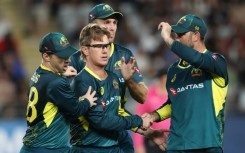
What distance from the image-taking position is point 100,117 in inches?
291

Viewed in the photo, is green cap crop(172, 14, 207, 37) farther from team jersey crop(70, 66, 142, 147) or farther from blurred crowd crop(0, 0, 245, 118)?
blurred crowd crop(0, 0, 245, 118)

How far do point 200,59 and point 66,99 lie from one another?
1436mm

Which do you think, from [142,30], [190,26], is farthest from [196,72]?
[142,30]

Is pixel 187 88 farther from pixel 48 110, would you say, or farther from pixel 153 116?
pixel 48 110

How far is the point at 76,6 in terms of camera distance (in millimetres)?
16938

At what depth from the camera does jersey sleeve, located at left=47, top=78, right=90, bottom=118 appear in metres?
7.36

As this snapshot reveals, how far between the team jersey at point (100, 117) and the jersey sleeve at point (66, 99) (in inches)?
4.4

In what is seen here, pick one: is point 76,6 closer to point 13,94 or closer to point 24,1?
point 24,1

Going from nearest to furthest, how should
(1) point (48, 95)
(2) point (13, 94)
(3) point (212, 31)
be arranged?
(1) point (48, 95) < (2) point (13, 94) < (3) point (212, 31)

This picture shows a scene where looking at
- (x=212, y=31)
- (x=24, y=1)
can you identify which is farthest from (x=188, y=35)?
(x=24, y=1)

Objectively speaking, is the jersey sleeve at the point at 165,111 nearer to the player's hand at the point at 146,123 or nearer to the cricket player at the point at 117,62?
the player's hand at the point at 146,123

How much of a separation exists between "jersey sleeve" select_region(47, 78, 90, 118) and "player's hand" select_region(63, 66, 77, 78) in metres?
0.26

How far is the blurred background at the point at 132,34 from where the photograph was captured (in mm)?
14312

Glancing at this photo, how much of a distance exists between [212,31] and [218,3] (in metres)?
0.69
